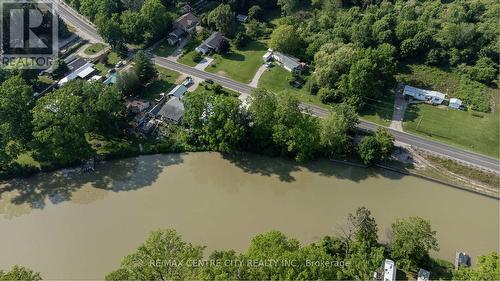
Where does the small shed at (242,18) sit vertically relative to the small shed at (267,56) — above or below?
above

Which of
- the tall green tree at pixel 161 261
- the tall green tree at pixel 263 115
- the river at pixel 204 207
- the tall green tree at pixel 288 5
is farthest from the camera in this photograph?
the tall green tree at pixel 288 5

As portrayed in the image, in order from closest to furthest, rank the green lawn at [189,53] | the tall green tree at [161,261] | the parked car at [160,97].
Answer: the tall green tree at [161,261] < the parked car at [160,97] < the green lawn at [189,53]

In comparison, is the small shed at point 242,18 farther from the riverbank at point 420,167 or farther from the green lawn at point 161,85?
the riverbank at point 420,167

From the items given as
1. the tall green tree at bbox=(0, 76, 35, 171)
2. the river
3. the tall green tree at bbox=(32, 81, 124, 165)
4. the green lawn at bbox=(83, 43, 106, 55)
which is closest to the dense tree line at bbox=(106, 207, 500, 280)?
the river

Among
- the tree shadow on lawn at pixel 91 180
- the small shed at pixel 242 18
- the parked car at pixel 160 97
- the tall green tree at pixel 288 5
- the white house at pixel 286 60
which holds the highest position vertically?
the tall green tree at pixel 288 5

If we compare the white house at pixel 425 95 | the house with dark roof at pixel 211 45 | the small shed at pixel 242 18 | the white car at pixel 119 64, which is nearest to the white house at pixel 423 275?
the white house at pixel 425 95

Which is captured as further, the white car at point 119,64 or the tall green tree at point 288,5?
the tall green tree at point 288,5

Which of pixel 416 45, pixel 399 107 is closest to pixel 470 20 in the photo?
pixel 416 45

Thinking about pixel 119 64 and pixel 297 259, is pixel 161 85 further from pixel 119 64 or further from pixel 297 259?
pixel 297 259

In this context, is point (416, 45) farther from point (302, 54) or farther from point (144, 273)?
point (144, 273)
